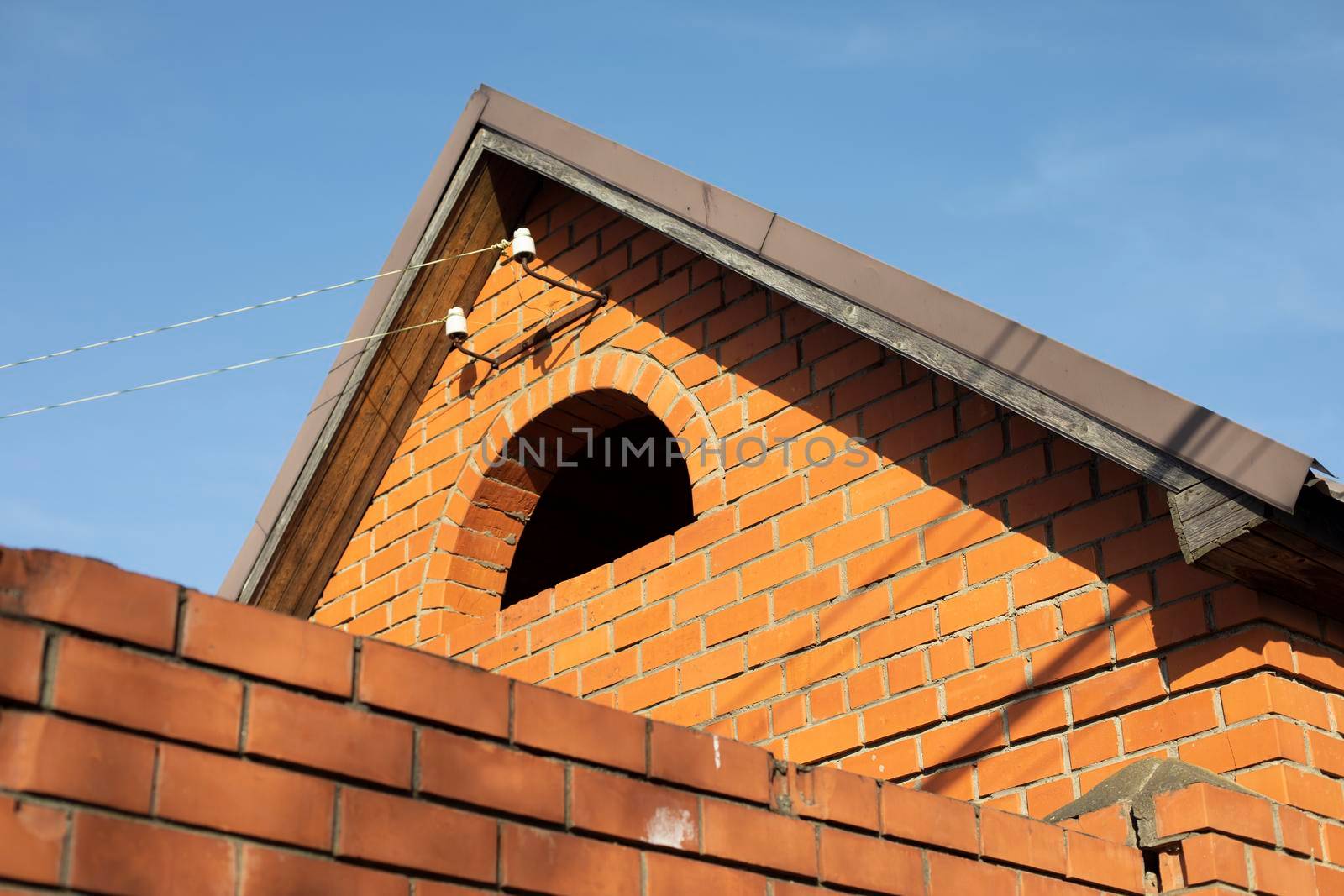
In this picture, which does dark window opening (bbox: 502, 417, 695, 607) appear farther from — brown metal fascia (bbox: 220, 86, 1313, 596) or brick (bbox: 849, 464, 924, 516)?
brick (bbox: 849, 464, 924, 516)

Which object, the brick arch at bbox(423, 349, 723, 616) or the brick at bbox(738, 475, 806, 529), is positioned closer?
the brick at bbox(738, 475, 806, 529)

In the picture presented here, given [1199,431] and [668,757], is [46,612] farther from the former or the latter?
[1199,431]

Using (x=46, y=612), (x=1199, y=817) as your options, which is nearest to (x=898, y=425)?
(x=1199, y=817)

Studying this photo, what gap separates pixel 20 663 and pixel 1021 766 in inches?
102

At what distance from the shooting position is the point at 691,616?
14.7ft

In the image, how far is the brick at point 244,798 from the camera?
72.4 inches

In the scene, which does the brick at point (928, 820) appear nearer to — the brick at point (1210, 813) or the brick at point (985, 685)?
the brick at point (1210, 813)

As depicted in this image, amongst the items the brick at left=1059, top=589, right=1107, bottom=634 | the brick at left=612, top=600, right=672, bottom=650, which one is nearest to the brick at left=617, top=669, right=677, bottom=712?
the brick at left=612, top=600, right=672, bottom=650

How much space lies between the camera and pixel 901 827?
2770 millimetres

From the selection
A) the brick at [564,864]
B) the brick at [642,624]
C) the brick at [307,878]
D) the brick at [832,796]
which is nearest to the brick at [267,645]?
the brick at [307,878]

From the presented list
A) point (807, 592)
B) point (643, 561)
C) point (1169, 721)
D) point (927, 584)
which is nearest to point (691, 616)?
point (643, 561)

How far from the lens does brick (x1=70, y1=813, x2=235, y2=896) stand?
5.63 ft

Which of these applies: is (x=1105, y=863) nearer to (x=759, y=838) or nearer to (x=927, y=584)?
(x=759, y=838)

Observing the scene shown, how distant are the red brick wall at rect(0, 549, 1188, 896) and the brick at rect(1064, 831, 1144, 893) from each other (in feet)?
1.43
